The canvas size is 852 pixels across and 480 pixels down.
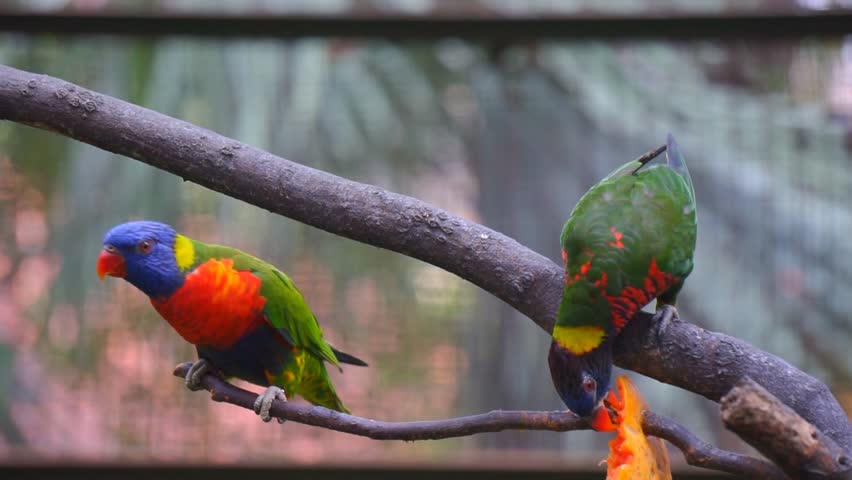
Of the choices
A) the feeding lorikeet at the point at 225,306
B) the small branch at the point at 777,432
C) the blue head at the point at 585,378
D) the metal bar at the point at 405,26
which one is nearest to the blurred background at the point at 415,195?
the metal bar at the point at 405,26

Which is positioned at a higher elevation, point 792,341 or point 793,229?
point 793,229

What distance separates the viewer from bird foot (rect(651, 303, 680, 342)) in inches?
62.0

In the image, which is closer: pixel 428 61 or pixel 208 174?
pixel 208 174

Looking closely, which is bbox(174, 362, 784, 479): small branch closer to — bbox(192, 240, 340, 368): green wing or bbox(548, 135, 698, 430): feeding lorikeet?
bbox(548, 135, 698, 430): feeding lorikeet

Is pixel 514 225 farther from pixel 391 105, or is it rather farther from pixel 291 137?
pixel 291 137

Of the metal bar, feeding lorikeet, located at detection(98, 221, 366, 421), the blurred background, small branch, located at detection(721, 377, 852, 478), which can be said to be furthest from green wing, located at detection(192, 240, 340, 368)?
the metal bar

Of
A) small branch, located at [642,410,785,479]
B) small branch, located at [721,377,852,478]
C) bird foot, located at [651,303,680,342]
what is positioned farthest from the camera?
bird foot, located at [651,303,680,342]

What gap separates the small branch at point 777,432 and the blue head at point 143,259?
1283mm

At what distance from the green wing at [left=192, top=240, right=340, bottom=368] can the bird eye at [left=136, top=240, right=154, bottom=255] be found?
0.14m

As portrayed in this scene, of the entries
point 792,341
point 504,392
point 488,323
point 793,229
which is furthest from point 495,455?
point 793,229

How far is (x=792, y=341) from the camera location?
9.97 feet

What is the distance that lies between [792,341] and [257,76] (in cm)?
224

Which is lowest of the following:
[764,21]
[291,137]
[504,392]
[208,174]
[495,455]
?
[495,455]

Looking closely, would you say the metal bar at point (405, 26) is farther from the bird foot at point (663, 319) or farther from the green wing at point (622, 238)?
the bird foot at point (663, 319)
